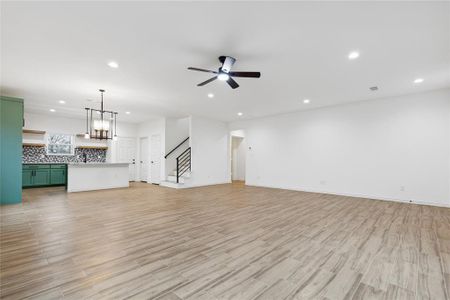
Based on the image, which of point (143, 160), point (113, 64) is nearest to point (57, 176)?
point (143, 160)

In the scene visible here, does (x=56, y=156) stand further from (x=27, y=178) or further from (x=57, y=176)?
(x=27, y=178)

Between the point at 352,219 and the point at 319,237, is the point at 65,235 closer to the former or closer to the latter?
the point at 319,237

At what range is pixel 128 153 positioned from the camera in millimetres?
9945

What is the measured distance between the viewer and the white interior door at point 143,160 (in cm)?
988

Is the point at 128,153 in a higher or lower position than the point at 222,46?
lower

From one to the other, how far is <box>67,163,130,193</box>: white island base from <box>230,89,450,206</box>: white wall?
586cm

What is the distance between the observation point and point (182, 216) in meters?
4.06

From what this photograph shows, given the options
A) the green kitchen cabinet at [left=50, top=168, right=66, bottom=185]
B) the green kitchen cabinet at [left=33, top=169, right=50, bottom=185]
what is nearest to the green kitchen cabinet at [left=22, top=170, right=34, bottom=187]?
the green kitchen cabinet at [left=33, top=169, right=50, bottom=185]

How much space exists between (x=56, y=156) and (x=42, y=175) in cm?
98

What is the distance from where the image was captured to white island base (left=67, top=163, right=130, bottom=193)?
6777mm

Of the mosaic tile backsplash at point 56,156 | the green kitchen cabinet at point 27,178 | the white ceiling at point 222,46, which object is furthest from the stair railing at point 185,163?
the green kitchen cabinet at point 27,178

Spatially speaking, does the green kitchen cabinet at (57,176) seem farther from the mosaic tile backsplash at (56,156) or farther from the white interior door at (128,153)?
the white interior door at (128,153)

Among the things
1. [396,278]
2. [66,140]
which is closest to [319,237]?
[396,278]

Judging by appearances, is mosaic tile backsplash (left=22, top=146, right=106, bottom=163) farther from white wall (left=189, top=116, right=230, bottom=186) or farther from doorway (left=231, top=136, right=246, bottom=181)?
doorway (left=231, top=136, right=246, bottom=181)
